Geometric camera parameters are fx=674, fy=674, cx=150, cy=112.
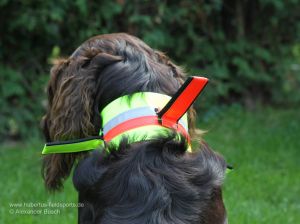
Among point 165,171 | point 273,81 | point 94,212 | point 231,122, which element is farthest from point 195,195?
point 273,81

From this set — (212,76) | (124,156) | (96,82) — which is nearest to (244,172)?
(212,76)

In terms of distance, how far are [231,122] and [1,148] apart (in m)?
2.39

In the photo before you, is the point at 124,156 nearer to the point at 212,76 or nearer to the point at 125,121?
the point at 125,121

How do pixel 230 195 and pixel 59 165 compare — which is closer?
pixel 59 165

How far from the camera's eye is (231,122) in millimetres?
7105

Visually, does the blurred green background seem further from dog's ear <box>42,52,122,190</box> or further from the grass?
dog's ear <box>42,52,122,190</box>

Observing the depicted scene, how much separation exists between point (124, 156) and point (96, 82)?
1.46ft

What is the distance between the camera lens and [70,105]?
2906 mm

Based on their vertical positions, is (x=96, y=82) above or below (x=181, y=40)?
above

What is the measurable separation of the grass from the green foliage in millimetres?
422

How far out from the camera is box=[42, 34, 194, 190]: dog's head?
285 centimetres

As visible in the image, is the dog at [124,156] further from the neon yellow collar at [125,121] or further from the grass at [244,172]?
the grass at [244,172]

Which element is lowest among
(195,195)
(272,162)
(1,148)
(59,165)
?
(1,148)

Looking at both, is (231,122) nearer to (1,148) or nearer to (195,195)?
(1,148)
